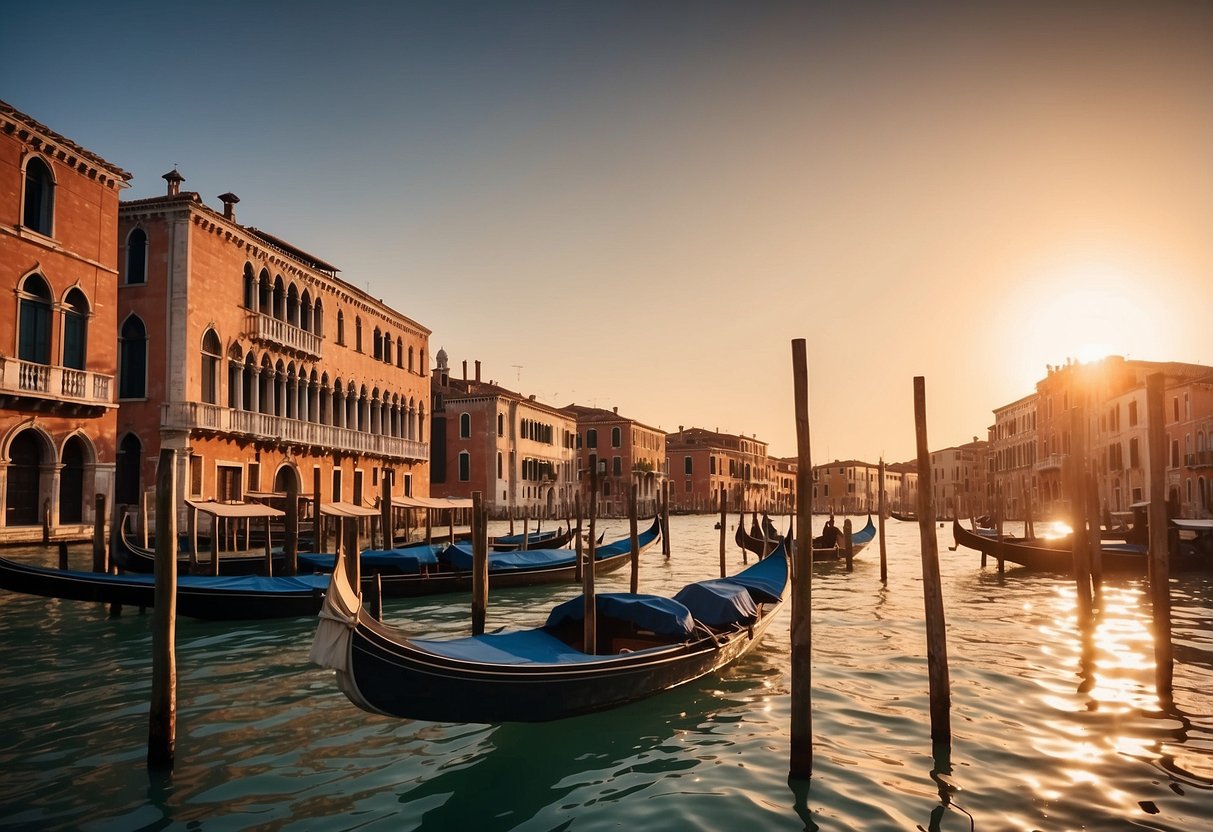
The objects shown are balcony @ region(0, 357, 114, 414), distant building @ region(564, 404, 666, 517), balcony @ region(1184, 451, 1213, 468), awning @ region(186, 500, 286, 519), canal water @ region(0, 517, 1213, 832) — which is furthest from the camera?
distant building @ region(564, 404, 666, 517)

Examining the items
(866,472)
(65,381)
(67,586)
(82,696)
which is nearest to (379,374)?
(65,381)

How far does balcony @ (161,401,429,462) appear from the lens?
16469 mm

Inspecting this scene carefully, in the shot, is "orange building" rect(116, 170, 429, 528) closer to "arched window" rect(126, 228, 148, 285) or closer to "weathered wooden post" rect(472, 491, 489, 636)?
"arched window" rect(126, 228, 148, 285)

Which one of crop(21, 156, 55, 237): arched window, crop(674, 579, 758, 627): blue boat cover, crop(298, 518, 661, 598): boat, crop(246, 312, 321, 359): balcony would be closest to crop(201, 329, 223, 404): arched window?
crop(246, 312, 321, 359): balcony

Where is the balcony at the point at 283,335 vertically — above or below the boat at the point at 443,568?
above

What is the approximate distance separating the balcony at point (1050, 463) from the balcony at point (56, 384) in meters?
38.1

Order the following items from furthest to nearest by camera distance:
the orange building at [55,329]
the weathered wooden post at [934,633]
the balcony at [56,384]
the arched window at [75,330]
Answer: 1. the arched window at [75,330]
2. the orange building at [55,329]
3. the balcony at [56,384]
4. the weathered wooden post at [934,633]

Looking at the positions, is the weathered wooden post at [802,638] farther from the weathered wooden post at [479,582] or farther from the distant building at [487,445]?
the distant building at [487,445]

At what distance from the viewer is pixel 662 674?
5.83 m

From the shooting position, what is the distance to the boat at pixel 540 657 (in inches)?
173

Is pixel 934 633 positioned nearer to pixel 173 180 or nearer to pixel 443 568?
pixel 443 568

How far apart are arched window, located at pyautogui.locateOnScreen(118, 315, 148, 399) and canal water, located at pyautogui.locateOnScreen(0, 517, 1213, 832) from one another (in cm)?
982

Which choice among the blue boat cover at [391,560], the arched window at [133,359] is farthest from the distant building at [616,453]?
the blue boat cover at [391,560]

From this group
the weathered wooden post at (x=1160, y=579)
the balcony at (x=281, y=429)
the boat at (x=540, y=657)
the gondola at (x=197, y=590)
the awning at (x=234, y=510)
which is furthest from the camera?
the balcony at (x=281, y=429)
